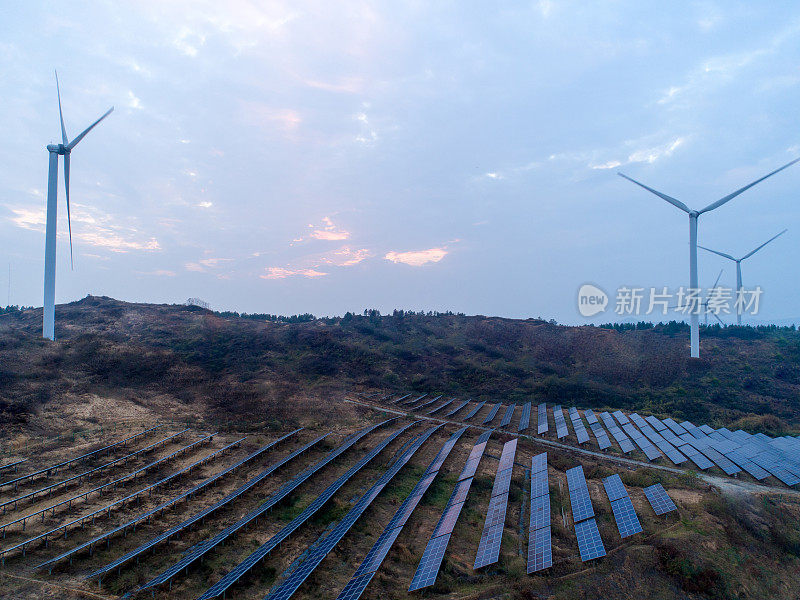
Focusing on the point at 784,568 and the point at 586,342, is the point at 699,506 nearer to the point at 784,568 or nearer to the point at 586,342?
the point at 784,568

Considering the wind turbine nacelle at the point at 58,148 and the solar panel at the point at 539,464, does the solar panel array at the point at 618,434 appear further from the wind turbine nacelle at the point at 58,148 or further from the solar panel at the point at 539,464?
the wind turbine nacelle at the point at 58,148

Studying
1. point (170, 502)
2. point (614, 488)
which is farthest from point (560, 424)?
point (170, 502)

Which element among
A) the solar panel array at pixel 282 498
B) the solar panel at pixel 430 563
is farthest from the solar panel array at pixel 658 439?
the solar panel at pixel 430 563

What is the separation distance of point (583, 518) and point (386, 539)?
350 inches

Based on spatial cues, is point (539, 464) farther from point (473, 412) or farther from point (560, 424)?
point (473, 412)

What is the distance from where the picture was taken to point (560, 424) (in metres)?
37.1

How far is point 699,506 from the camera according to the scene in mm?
18766

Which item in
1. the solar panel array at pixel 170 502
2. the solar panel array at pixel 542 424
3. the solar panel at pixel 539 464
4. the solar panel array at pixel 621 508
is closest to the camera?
the solar panel array at pixel 170 502

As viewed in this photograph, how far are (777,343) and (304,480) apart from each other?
88582 mm

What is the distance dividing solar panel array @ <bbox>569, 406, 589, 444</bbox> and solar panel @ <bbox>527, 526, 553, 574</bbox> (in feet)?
59.2

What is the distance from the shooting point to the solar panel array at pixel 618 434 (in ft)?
99.0

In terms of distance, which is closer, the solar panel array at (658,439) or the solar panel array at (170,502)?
the solar panel array at (170,502)

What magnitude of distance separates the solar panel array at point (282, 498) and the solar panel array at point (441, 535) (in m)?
5.75

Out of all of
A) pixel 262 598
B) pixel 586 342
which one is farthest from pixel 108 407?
pixel 586 342
